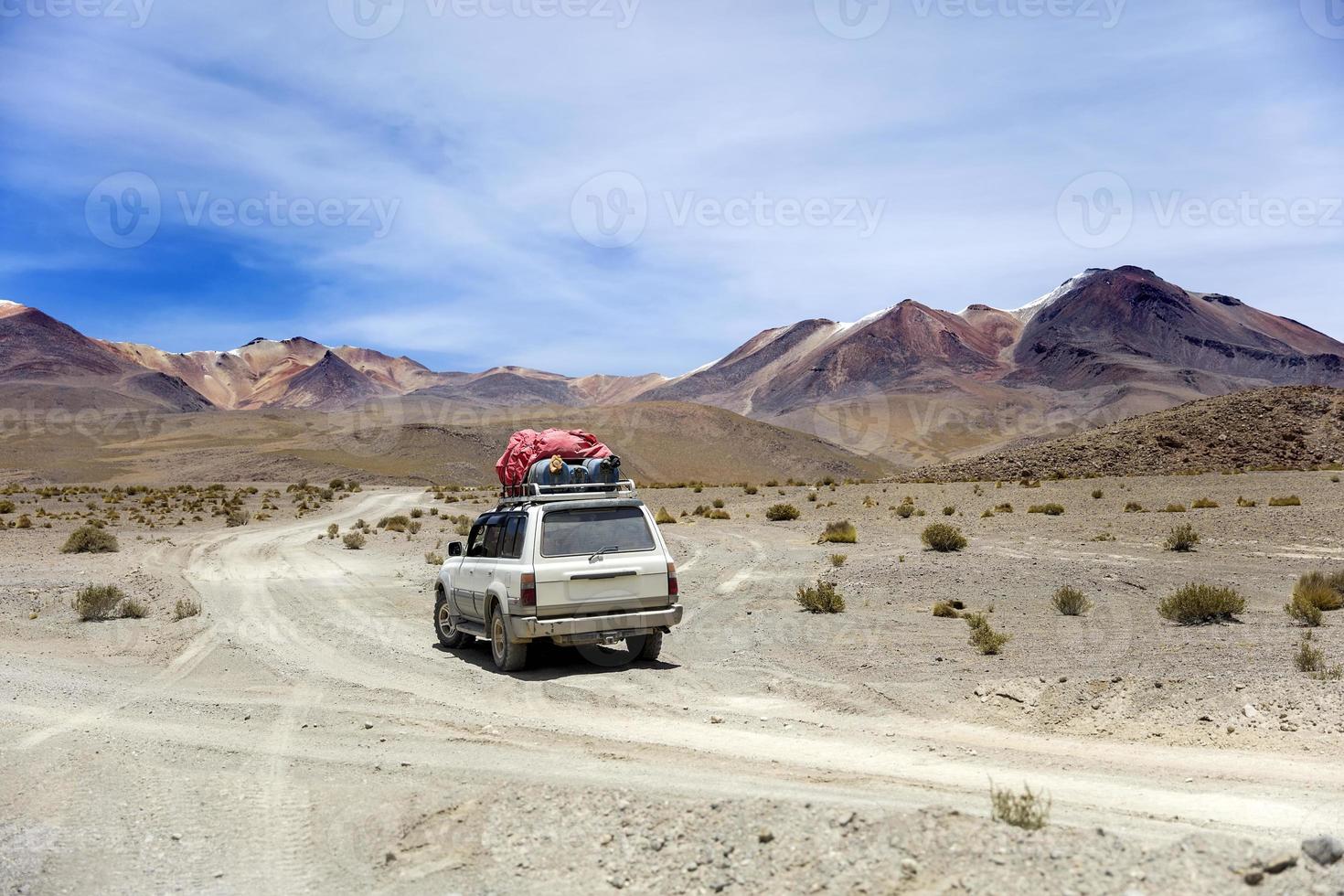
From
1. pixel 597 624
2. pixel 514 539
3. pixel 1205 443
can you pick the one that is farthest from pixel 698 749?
pixel 1205 443

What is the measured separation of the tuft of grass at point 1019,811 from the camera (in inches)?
218

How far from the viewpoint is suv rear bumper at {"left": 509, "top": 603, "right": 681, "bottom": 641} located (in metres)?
11.4

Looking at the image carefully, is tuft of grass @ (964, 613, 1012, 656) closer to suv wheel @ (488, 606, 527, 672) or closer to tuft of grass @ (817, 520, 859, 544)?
suv wheel @ (488, 606, 527, 672)

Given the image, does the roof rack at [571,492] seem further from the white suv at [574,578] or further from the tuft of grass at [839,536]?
the tuft of grass at [839,536]

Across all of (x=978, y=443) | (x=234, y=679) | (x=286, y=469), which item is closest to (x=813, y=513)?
(x=234, y=679)

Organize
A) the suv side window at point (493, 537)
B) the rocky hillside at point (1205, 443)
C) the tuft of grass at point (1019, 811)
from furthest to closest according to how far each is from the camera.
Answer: the rocky hillside at point (1205, 443), the suv side window at point (493, 537), the tuft of grass at point (1019, 811)

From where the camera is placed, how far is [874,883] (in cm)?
514

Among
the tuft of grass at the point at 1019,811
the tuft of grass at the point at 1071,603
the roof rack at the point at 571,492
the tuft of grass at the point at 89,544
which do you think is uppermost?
the roof rack at the point at 571,492

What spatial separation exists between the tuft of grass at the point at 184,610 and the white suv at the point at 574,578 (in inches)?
279

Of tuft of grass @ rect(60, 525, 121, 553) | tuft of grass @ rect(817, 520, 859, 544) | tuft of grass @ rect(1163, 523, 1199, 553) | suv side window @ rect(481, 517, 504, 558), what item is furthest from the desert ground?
tuft of grass @ rect(60, 525, 121, 553)

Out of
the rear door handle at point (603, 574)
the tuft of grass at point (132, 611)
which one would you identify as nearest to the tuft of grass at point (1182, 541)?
the rear door handle at point (603, 574)

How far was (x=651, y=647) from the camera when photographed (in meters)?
12.5

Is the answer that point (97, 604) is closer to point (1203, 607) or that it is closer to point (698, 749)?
point (698, 749)

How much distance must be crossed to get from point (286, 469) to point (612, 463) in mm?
96263
